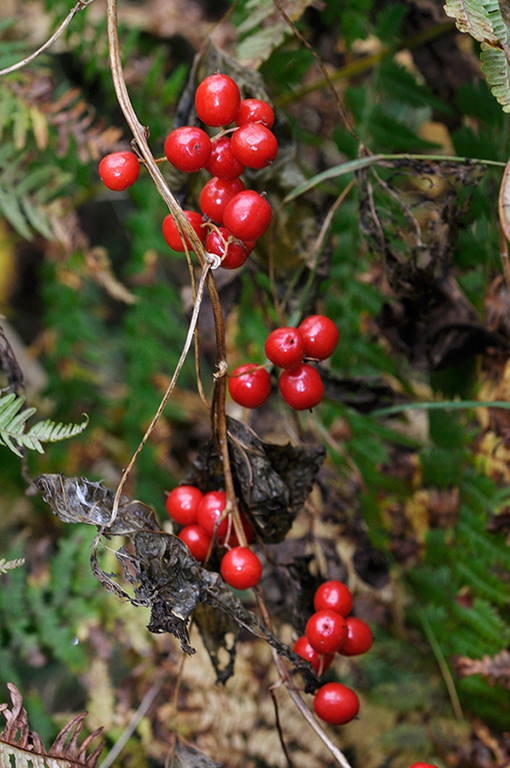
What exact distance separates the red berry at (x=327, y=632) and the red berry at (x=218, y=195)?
1.95 feet

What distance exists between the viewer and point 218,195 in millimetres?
769

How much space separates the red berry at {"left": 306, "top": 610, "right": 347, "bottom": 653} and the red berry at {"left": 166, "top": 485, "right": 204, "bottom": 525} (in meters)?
0.24

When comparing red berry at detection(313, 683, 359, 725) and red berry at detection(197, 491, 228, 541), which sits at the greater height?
red berry at detection(197, 491, 228, 541)

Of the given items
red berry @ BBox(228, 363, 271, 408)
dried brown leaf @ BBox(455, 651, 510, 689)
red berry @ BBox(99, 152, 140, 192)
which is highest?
red berry @ BBox(99, 152, 140, 192)

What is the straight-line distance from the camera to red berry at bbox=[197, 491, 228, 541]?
83 cm

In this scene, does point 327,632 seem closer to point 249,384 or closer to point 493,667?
point 249,384

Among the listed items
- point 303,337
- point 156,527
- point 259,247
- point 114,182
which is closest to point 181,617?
point 156,527

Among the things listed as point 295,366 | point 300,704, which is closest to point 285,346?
point 295,366

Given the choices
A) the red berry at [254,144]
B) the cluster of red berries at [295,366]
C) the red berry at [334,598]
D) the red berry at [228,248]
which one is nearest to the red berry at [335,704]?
the red berry at [334,598]

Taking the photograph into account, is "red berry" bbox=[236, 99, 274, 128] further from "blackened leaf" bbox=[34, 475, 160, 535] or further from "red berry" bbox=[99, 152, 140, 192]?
"blackened leaf" bbox=[34, 475, 160, 535]

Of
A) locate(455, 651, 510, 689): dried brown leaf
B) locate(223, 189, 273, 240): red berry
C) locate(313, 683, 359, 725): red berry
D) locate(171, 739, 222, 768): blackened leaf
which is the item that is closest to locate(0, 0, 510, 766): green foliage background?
locate(455, 651, 510, 689): dried brown leaf

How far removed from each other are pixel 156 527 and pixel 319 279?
22.2 inches

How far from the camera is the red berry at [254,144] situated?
0.70 m

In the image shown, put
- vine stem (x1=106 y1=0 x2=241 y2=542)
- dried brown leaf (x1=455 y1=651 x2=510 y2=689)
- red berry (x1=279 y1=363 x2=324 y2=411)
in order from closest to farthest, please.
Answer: vine stem (x1=106 y1=0 x2=241 y2=542), red berry (x1=279 y1=363 x2=324 y2=411), dried brown leaf (x1=455 y1=651 x2=510 y2=689)
